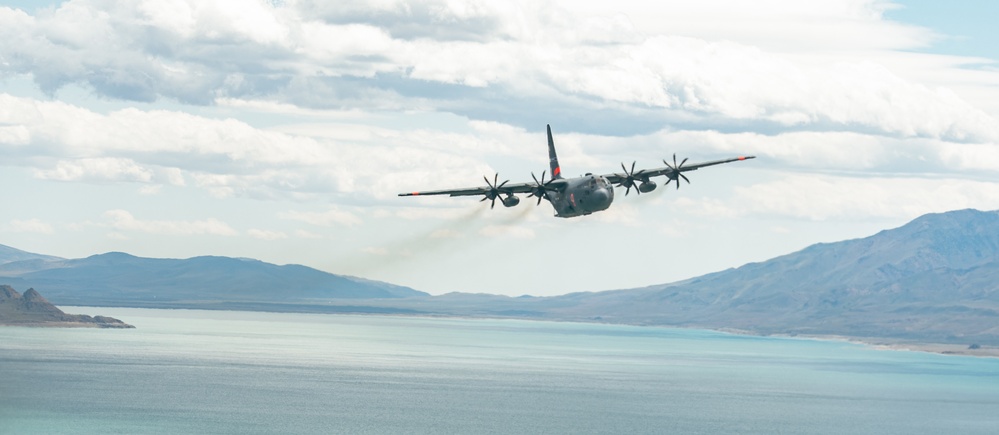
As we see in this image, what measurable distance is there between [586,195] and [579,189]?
4.44ft

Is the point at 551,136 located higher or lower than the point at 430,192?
higher

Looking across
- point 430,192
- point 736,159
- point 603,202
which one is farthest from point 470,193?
point 736,159

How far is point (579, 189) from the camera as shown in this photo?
161 metres

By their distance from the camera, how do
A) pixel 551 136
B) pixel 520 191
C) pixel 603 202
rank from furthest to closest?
1. pixel 551 136
2. pixel 520 191
3. pixel 603 202

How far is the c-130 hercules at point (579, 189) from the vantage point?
160 m

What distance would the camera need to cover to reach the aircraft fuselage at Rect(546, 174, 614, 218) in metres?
159

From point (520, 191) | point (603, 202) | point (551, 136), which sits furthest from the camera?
point (551, 136)

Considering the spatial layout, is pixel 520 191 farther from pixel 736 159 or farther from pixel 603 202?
pixel 736 159

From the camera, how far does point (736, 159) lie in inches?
6516

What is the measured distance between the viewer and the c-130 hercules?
525 ft

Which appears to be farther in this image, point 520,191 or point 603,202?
point 520,191

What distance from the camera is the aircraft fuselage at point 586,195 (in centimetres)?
15938

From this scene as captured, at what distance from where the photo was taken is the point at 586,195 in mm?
160000

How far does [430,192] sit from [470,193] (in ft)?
18.1
